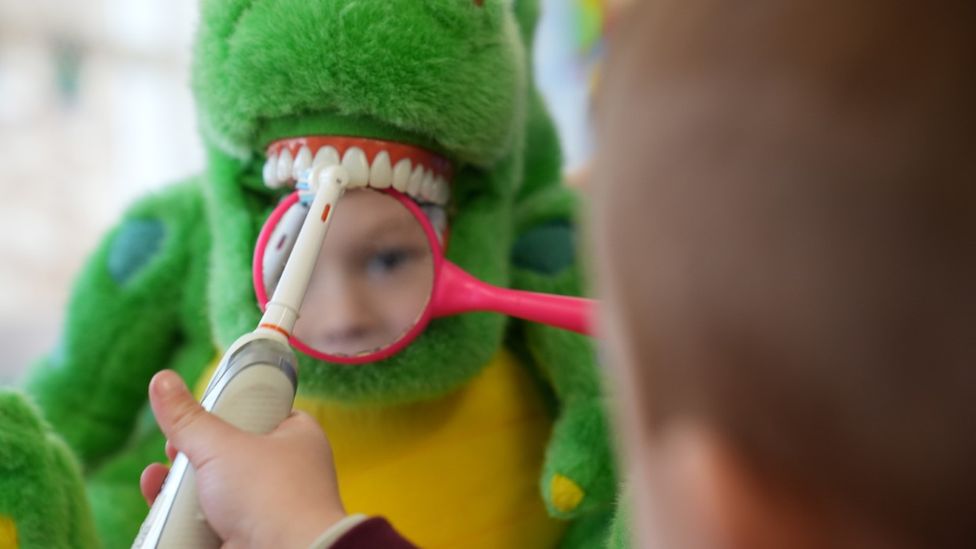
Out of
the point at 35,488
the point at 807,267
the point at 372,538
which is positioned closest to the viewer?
the point at 807,267

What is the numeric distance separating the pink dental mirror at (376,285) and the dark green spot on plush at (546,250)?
128mm

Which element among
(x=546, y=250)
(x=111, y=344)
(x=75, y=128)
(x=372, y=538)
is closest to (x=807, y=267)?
(x=372, y=538)

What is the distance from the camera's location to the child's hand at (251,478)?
0.40m

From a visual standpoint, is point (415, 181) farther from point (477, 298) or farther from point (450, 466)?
point (450, 466)

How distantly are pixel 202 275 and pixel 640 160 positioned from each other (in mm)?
512

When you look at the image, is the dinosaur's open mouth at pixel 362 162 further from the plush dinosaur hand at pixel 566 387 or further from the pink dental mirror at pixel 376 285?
the plush dinosaur hand at pixel 566 387

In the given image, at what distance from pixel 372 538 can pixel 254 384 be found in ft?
0.31

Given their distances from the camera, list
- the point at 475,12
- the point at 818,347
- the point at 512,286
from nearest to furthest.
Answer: the point at 818,347
the point at 475,12
the point at 512,286

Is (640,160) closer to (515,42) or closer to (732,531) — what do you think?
(732,531)

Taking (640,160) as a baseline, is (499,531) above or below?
below

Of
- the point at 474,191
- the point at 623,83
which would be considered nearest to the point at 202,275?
the point at 474,191

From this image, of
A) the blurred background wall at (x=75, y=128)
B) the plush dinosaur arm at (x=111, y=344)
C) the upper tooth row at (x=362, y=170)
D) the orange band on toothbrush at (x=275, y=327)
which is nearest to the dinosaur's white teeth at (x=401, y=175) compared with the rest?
the upper tooth row at (x=362, y=170)

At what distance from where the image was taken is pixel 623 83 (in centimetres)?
28

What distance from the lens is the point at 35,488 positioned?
0.52m
